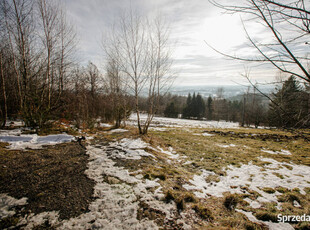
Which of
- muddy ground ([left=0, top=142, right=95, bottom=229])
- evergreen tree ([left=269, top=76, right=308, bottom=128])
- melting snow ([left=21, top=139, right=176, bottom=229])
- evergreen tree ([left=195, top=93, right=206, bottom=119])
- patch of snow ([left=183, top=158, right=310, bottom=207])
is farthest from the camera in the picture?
Result: evergreen tree ([left=195, top=93, right=206, bottom=119])

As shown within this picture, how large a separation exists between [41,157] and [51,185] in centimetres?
177

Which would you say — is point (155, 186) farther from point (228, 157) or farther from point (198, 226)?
point (228, 157)

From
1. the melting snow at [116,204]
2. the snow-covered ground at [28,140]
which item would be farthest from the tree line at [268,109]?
the snow-covered ground at [28,140]

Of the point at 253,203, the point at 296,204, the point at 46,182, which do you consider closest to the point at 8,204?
the point at 46,182

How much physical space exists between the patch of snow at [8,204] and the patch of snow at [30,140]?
2.95 m

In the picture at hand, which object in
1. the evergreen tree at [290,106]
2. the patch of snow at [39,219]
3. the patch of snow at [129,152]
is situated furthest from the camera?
the patch of snow at [129,152]

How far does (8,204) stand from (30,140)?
4015mm

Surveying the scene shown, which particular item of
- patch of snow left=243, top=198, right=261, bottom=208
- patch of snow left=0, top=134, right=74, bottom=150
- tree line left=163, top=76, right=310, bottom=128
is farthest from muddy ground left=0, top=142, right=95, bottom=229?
patch of snow left=243, top=198, right=261, bottom=208

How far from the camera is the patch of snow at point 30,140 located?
180 inches

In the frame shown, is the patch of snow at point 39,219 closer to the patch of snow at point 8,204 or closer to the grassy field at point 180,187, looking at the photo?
the grassy field at point 180,187

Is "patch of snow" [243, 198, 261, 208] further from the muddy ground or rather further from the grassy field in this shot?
the muddy ground

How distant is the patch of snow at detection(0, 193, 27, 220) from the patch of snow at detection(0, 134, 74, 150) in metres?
2.95

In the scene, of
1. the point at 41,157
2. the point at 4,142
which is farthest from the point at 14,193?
the point at 4,142

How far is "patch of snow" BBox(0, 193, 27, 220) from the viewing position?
1914mm
